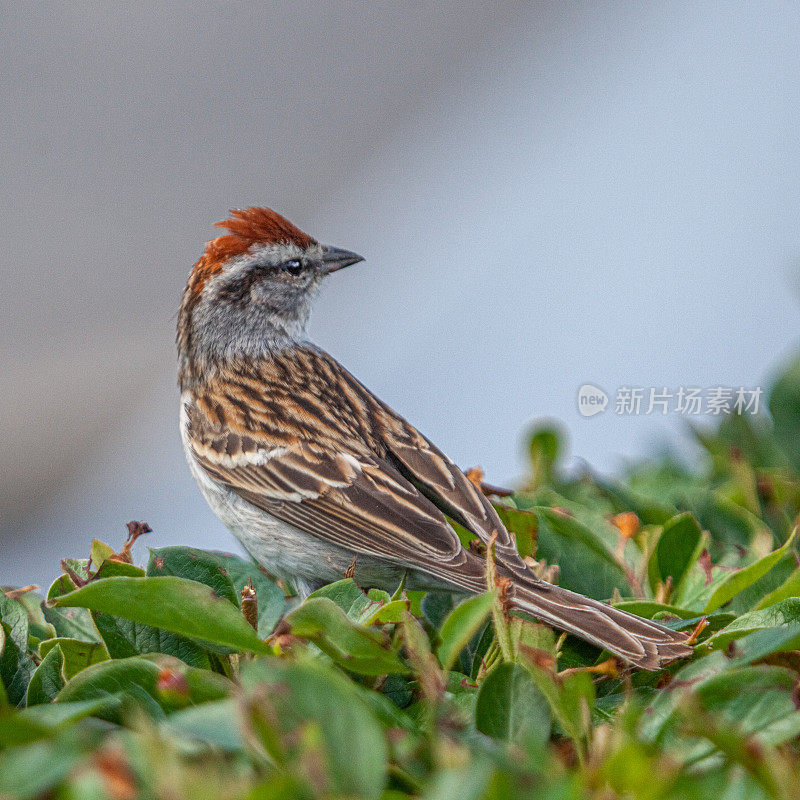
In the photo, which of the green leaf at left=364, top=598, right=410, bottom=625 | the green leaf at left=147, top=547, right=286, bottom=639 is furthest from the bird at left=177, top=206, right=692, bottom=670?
the green leaf at left=364, top=598, right=410, bottom=625

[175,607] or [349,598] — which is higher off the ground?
[175,607]

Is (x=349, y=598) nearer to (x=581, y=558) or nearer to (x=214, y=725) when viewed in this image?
(x=214, y=725)

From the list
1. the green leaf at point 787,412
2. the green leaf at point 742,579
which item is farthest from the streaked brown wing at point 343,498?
the green leaf at point 787,412

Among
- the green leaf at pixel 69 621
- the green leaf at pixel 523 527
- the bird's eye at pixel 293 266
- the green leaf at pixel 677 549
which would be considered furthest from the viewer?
the bird's eye at pixel 293 266

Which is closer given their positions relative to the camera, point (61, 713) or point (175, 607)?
point (61, 713)

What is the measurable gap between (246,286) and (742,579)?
2.90m

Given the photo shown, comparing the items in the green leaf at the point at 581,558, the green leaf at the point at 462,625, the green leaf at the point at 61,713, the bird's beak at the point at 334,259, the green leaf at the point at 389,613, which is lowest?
the green leaf at the point at 581,558

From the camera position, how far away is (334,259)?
183 inches

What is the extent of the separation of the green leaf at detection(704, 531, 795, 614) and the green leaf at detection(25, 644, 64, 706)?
4.81 ft

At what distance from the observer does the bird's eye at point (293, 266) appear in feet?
14.9

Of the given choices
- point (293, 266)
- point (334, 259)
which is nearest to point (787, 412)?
point (334, 259)

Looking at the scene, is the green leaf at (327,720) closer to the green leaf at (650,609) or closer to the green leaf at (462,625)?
the green leaf at (462,625)

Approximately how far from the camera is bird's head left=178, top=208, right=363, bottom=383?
440cm

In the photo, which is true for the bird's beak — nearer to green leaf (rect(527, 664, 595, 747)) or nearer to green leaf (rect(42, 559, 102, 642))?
green leaf (rect(42, 559, 102, 642))
